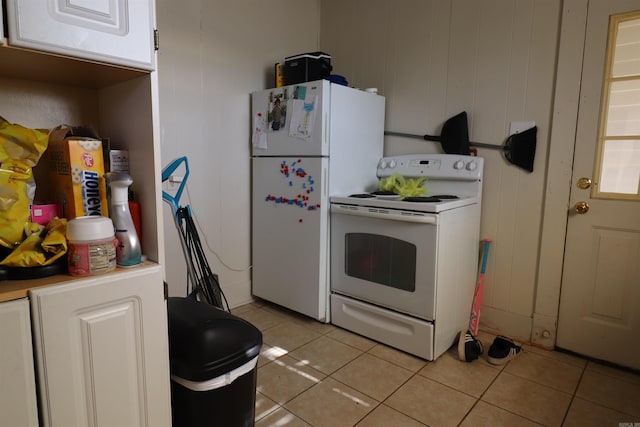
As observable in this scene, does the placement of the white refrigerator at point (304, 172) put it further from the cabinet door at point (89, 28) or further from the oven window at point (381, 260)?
the cabinet door at point (89, 28)

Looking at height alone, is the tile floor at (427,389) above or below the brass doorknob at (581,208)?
below

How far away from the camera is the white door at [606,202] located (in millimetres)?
2018

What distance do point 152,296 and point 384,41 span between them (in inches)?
102

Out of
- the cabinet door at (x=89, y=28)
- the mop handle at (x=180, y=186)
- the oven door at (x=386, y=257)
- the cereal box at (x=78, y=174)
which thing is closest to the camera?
the cabinet door at (x=89, y=28)

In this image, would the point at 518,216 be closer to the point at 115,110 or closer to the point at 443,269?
the point at 443,269

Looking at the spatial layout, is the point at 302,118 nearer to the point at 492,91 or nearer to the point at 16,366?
the point at 492,91

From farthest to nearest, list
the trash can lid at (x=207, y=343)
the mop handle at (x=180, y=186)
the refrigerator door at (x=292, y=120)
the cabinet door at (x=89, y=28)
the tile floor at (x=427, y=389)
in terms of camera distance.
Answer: the refrigerator door at (x=292, y=120)
the mop handle at (x=180, y=186)
the tile floor at (x=427, y=389)
the trash can lid at (x=207, y=343)
the cabinet door at (x=89, y=28)

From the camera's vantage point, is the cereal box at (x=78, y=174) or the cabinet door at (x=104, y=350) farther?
the cereal box at (x=78, y=174)

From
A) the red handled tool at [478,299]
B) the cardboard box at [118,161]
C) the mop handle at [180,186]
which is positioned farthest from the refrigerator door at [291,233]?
the cardboard box at [118,161]

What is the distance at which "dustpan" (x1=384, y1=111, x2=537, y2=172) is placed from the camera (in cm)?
230

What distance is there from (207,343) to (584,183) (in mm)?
2141

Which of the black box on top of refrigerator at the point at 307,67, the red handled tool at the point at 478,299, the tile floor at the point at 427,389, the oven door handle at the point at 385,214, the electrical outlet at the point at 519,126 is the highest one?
the black box on top of refrigerator at the point at 307,67

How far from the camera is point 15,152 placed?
96 cm

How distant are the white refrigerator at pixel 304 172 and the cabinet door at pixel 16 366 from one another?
1791mm
